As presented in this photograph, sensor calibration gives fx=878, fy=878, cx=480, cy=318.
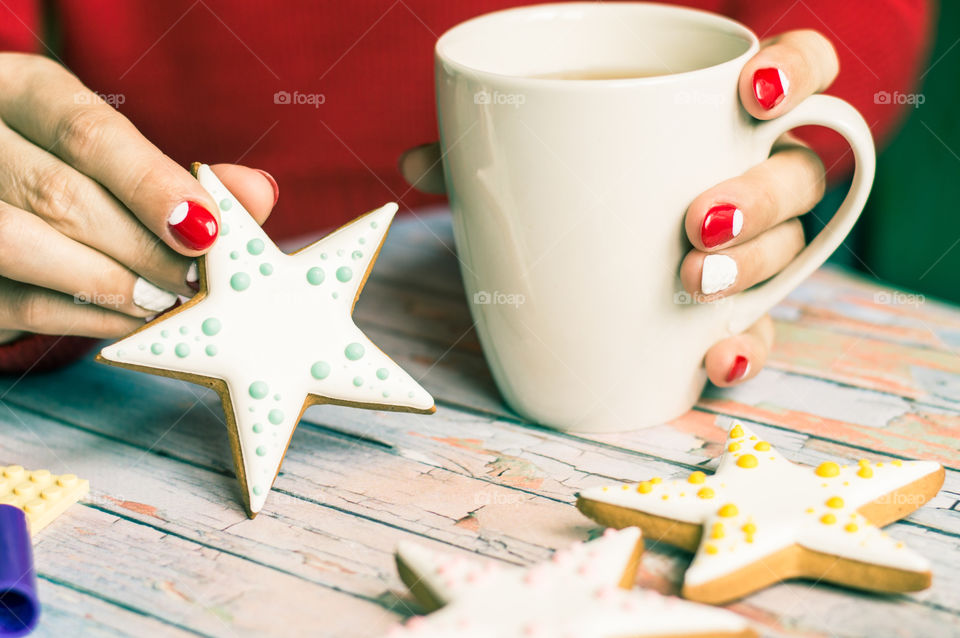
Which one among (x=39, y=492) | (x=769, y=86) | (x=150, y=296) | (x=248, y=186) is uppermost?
(x=769, y=86)

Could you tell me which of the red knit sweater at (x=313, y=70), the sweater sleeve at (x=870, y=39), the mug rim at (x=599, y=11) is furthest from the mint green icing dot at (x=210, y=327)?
the sweater sleeve at (x=870, y=39)

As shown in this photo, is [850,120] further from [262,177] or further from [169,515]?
[169,515]

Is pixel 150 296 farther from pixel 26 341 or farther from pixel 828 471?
pixel 828 471

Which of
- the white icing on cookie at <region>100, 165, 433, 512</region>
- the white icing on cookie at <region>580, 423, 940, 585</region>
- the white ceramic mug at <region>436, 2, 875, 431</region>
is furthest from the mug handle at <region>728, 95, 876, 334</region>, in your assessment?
the white icing on cookie at <region>100, 165, 433, 512</region>

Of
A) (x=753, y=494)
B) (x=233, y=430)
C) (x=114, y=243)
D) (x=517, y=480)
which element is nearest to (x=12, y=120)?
(x=114, y=243)

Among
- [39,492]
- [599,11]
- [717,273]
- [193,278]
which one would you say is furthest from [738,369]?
[39,492]

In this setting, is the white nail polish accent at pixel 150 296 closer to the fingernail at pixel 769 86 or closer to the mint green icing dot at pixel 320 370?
the mint green icing dot at pixel 320 370
